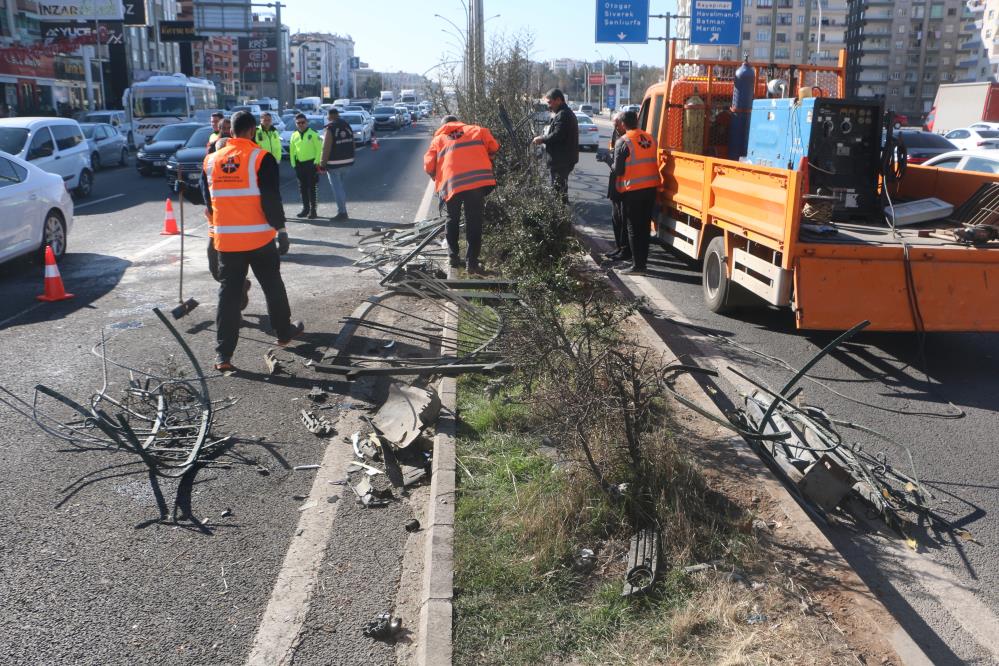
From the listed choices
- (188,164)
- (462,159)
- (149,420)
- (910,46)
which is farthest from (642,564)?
(910,46)

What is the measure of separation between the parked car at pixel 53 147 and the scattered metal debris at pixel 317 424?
13.5m

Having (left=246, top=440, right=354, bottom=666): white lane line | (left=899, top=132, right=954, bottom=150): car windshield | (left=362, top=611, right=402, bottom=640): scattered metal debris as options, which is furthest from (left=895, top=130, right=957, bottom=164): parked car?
(left=362, top=611, right=402, bottom=640): scattered metal debris

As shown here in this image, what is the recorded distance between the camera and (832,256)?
678 centimetres

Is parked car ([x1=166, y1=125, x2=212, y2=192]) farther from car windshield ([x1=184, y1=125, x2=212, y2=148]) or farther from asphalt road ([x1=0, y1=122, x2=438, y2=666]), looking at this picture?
asphalt road ([x1=0, y1=122, x2=438, y2=666])

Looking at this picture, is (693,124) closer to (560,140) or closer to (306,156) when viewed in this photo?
(560,140)

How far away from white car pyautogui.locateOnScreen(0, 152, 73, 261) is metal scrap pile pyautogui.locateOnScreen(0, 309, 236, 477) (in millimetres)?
4748

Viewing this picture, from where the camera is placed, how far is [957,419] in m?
5.89

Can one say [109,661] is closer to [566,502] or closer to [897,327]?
[566,502]

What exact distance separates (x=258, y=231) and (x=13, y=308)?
3565mm

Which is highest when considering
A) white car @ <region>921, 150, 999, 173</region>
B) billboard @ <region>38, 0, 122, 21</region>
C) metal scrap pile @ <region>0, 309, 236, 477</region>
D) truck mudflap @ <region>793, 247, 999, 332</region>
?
billboard @ <region>38, 0, 122, 21</region>

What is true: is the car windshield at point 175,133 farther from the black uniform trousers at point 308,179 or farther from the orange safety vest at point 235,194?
the orange safety vest at point 235,194

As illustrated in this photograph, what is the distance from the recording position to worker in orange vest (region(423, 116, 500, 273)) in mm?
9812

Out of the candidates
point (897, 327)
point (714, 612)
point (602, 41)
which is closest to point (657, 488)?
point (714, 612)

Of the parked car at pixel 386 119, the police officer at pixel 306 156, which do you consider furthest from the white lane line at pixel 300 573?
the parked car at pixel 386 119
